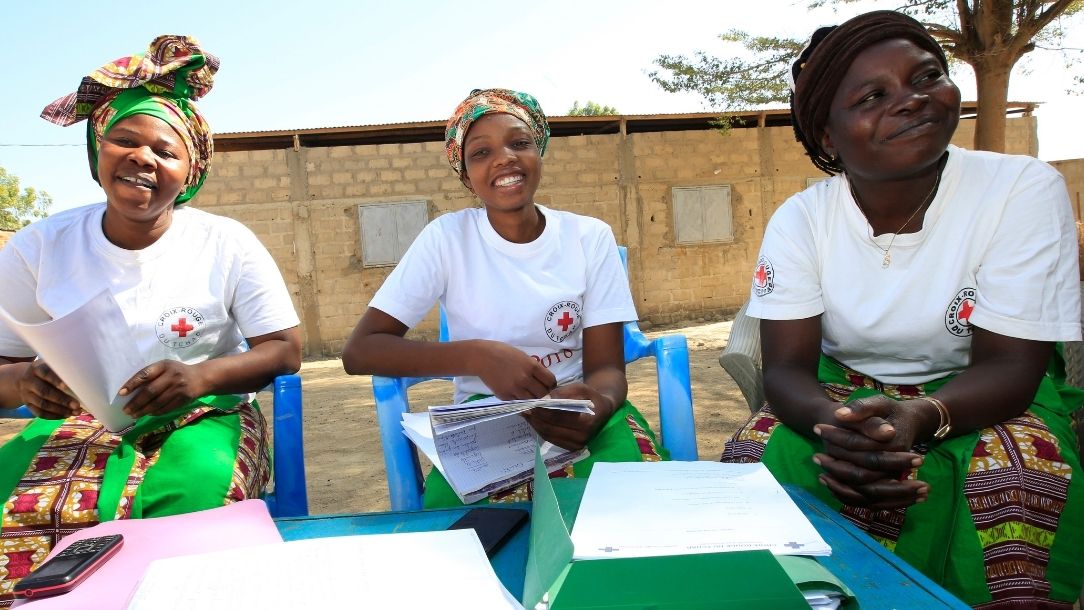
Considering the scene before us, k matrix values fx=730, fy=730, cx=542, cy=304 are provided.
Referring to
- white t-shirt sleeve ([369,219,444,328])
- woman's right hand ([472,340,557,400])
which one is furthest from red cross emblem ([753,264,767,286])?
white t-shirt sleeve ([369,219,444,328])

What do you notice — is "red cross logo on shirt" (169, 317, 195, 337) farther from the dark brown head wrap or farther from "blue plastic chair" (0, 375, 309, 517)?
the dark brown head wrap

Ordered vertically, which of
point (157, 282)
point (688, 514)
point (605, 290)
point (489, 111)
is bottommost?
point (688, 514)

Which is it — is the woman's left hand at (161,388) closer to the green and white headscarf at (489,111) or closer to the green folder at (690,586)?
the green and white headscarf at (489,111)

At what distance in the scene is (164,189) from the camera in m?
2.01

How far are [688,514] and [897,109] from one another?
119cm

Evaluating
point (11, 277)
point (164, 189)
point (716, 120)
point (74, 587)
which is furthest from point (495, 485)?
point (716, 120)

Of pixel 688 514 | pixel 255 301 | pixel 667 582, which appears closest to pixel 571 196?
pixel 255 301

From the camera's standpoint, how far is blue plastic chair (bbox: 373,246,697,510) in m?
2.03

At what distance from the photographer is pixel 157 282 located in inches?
80.0

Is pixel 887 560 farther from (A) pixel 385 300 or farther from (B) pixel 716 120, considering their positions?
(B) pixel 716 120

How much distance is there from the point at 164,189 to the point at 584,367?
1.28 m

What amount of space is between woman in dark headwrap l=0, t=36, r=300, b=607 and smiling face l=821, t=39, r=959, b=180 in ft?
5.46

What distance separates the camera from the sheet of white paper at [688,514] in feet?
3.42

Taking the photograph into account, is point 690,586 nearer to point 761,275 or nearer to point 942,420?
point 942,420
